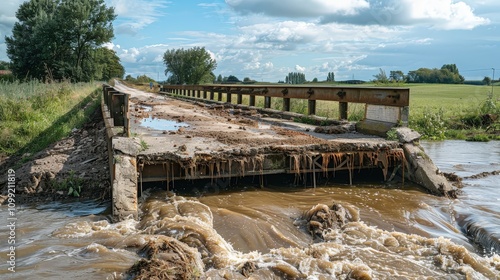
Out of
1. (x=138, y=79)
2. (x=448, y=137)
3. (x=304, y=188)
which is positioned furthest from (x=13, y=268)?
(x=138, y=79)

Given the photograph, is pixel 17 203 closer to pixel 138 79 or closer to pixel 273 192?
pixel 273 192

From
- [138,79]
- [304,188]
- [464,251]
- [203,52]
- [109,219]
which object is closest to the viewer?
[464,251]

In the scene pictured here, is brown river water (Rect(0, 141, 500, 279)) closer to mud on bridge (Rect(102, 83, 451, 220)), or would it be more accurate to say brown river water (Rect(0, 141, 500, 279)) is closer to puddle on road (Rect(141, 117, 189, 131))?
mud on bridge (Rect(102, 83, 451, 220))

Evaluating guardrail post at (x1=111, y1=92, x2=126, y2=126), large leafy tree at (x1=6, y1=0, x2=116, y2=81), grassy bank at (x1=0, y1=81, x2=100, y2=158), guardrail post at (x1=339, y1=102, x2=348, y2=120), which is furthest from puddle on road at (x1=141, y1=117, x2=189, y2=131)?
large leafy tree at (x1=6, y1=0, x2=116, y2=81)

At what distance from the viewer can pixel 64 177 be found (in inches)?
279

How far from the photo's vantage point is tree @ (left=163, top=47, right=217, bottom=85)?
3371 inches

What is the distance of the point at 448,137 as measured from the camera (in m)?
14.4

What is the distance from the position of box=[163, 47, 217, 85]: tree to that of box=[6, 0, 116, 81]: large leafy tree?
96.3 feet

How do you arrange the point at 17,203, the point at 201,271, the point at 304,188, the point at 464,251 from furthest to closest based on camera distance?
the point at 304,188, the point at 17,203, the point at 464,251, the point at 201,271

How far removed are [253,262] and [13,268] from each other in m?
2.16

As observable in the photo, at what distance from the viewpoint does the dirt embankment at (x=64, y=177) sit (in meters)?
6.55

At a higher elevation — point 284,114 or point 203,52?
point 203,52

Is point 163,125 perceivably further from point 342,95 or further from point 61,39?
point 61,39

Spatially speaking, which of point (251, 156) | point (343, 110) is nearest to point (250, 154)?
point (251, 156)
